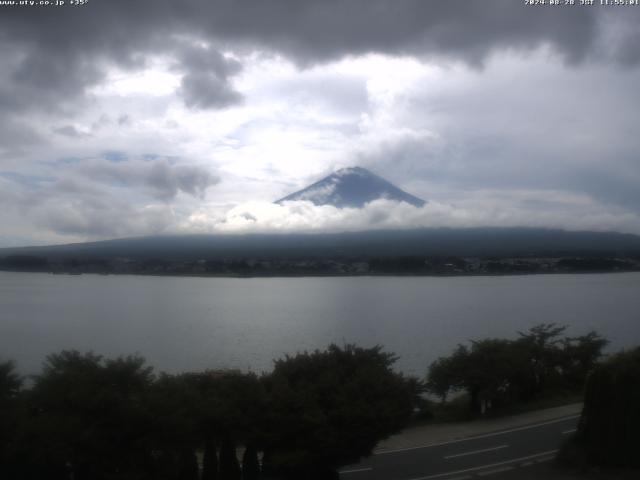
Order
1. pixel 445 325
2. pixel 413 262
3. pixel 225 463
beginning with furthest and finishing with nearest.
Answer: pixel 413 262
pixel 445 325
pixel 225 463

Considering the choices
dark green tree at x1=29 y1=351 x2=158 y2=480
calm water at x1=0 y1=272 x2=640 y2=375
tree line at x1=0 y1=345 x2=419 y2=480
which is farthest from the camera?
calm water at x1=0 y1=272 x2=640 y2=375

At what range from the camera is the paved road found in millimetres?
10758

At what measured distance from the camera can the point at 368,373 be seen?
421 inches

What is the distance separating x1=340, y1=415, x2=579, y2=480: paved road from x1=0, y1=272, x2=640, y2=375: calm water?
6412mm

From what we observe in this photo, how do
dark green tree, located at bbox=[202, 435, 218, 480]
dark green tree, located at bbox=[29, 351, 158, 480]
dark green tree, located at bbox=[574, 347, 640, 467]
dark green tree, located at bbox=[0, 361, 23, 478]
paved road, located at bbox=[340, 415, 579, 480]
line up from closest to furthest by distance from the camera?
dark green tree, located at bbox=[0, 361, 23, 478]
dark green tree, located at bbox=[29, 351, 158, 480]
dark green tree, located at bbox=[202, 435, 218, 480]
dark green tree, located at bbox=[574, 347, 640, 467]
paved road, located at bbox=[340, 415, 579, 480]

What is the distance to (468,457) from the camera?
38.1 feet

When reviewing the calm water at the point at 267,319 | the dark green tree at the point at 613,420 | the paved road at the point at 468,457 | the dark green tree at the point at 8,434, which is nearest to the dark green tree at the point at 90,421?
the dark green tree at the point at 8,434

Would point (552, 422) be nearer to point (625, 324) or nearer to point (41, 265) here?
point (625, 324)

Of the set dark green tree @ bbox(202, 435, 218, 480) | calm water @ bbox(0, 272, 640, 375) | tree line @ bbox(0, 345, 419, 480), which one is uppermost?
tree line @ bbox(0, 345, 419, 480)

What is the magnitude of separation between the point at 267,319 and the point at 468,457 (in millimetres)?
29426

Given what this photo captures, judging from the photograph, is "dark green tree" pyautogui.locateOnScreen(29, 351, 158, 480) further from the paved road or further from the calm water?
the calm water

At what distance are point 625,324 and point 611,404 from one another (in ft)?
98.8

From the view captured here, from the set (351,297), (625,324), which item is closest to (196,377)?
(625,324)

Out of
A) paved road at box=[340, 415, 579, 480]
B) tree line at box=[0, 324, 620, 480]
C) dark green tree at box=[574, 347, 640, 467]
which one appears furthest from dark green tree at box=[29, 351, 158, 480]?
dark green tree at box=[574, 347, 640, 467]
